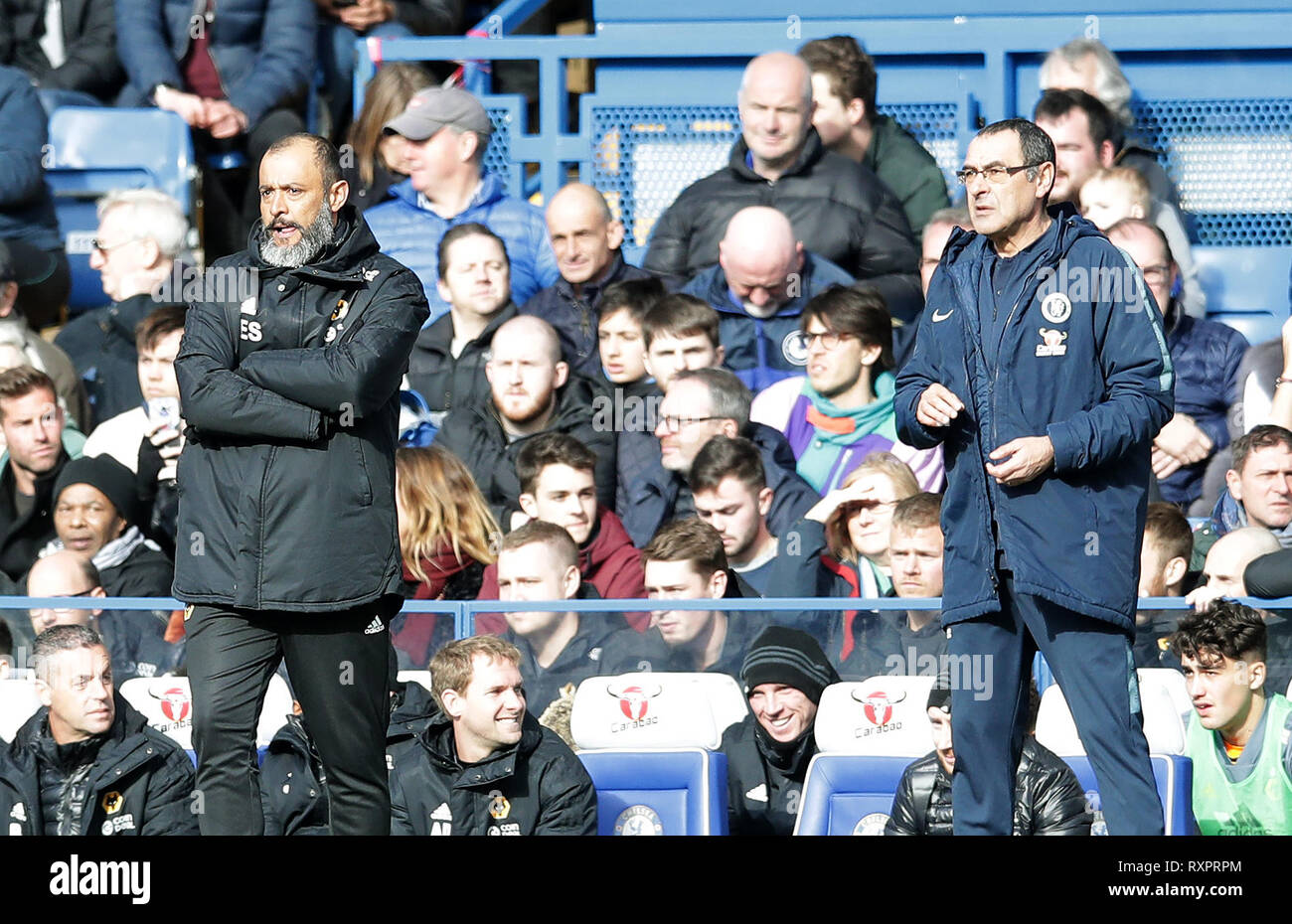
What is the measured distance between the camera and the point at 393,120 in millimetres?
9453

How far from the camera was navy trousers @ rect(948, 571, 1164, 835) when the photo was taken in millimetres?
5359

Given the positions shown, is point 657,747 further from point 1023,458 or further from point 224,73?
point 224,73

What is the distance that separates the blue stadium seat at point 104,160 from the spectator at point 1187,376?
Answer: 14.2 feet

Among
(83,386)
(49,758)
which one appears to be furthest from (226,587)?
(83,386)

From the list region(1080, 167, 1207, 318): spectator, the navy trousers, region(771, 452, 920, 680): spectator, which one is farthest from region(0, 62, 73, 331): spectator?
the navy trousers

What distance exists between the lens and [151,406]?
8.20m

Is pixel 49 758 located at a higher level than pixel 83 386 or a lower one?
lower

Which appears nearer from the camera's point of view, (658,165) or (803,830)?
(803,830)

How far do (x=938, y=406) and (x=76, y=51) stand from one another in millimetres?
6874

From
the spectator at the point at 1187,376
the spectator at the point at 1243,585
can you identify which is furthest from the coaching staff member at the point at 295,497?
the spectator at the point at 1187,376

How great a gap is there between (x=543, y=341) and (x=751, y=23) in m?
2.89
